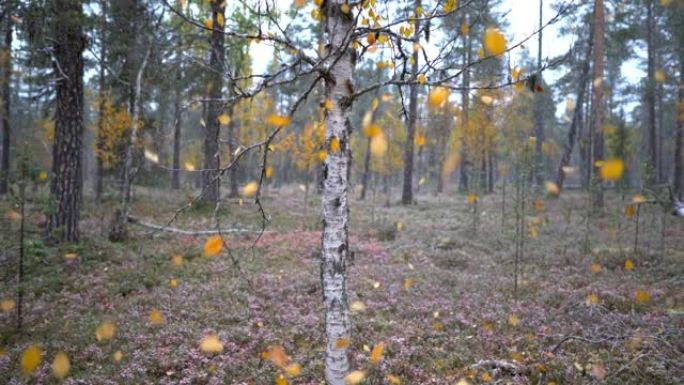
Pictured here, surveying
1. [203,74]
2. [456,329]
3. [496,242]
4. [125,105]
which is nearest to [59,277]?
[456,329]

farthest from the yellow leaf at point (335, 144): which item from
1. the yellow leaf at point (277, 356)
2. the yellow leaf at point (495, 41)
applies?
the yellow leaf at point (277, 356)

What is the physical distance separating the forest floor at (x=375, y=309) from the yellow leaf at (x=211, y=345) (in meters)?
0.11

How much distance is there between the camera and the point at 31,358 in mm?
5023

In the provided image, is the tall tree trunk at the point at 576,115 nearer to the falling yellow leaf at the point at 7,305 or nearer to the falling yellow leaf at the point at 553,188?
the falling yellow leaf at the point at 553,188

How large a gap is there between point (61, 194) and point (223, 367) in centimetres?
683

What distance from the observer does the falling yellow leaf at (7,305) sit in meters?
6.34

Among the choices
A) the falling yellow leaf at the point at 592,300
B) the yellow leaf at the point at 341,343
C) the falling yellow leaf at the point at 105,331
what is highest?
the yellow leaf at the point at 341,343

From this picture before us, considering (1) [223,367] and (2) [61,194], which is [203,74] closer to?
(2) [61,194]

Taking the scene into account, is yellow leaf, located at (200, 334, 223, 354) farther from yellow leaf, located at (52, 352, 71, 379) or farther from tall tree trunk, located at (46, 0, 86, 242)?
tall tree trunk, located at (46, 0, 86, 242)

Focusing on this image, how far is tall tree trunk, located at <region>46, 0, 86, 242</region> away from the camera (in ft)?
29.6

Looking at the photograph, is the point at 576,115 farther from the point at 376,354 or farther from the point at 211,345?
the point at 211,345

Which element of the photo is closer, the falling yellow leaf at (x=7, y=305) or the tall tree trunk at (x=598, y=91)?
the falling yellow leaf at (x=7, y=305)

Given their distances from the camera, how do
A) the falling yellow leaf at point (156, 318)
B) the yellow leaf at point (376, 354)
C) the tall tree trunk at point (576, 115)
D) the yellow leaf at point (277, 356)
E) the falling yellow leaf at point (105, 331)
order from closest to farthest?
1. the yellow leaf at point (376, 354)
2. the yellow leaf at point (277, 356)
3. the falling yellow leaf at point (105, 331)
4. the falling yellow leaf at point (156, 318)
5. the tall tree trunk at point (576, 115)

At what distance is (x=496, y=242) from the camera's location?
1222cm
